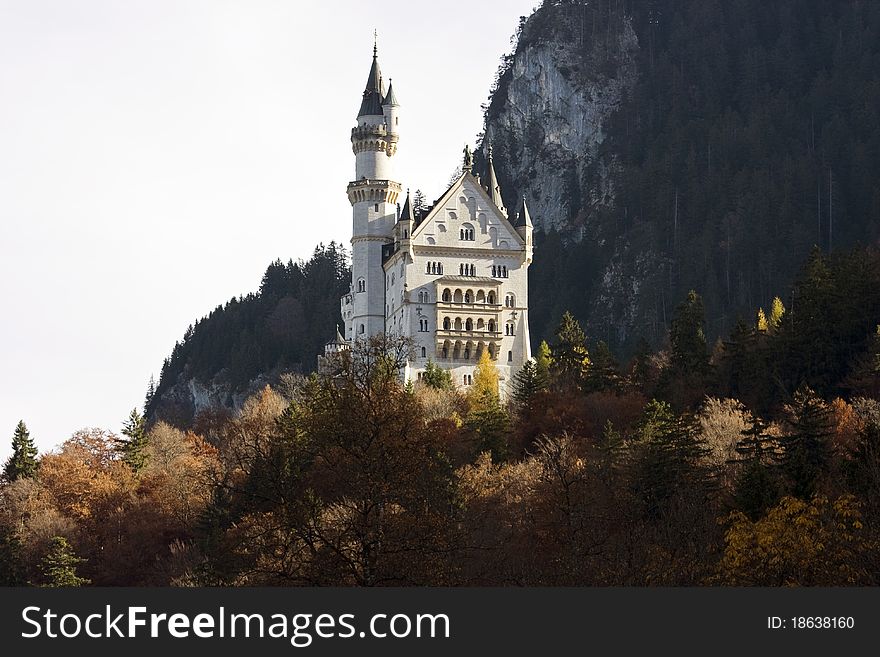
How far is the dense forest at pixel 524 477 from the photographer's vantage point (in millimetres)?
46969

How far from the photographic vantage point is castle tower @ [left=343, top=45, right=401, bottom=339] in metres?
131

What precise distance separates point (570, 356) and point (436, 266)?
1833 centimetres

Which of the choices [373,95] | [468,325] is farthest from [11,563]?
[373,95]

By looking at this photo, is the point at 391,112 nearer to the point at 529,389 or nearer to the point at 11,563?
the point at 529,389

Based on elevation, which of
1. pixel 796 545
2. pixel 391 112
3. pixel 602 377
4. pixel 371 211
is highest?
pixel 391 112

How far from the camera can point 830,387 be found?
92.8 m

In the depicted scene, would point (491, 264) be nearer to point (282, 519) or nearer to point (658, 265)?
point (658, 265)

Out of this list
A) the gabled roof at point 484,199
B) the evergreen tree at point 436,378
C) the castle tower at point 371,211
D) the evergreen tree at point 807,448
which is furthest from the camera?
the castle tower at point 371,211

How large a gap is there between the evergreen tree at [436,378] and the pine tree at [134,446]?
18.3 meters

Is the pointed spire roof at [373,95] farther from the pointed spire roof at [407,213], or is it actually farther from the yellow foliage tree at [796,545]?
the yellow foliage tree at [796,545]

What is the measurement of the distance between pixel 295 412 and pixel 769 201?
10698 cm

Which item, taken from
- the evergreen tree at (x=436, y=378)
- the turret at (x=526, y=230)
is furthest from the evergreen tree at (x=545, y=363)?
the turret at (x=526, y=230)

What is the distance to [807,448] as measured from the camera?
71125 mm

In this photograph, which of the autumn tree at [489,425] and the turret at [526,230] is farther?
the turret at [526,230]
